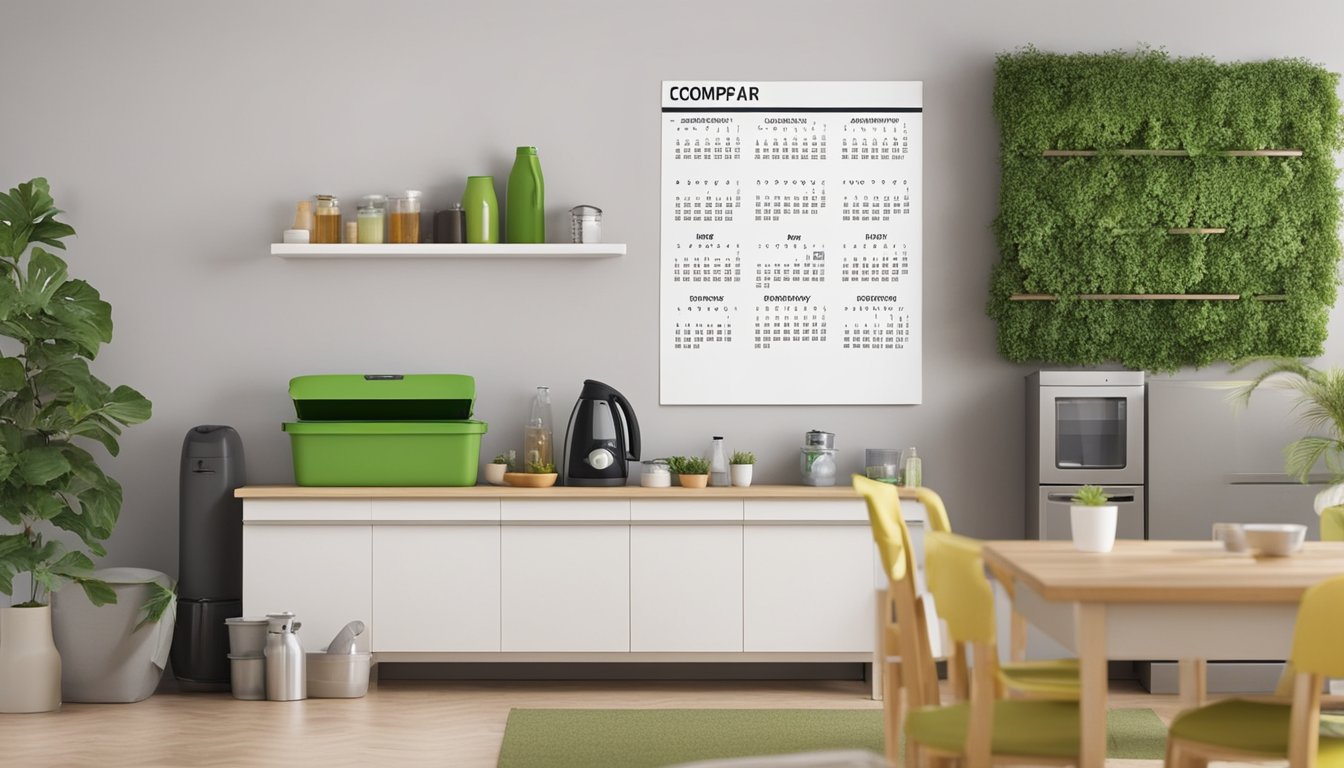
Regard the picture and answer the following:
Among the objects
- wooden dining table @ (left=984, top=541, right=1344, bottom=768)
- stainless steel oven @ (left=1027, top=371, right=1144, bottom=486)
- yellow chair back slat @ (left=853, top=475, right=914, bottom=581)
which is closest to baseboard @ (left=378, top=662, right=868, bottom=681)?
stainless steel oven @ (left=1027, top=371, right=1144, bottom=486)

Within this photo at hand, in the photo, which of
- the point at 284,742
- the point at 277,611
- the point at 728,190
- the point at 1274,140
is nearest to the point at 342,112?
the point at 728,190

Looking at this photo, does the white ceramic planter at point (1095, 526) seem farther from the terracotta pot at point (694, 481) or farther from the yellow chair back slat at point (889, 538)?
the terracotta pot at point (694, 481)

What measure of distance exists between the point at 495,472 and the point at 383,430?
0.50 metres

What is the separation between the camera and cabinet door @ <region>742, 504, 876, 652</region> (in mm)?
5016

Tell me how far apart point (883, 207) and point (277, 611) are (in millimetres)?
2950

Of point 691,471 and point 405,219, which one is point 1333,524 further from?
point 405,219

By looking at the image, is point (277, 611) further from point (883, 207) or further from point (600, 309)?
point (883, 207)

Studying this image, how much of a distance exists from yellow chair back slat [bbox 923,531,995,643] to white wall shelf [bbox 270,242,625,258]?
2.90m

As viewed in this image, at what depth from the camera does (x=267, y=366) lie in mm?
5426

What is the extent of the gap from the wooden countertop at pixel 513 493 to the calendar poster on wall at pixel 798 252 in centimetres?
54

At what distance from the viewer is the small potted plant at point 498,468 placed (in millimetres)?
5262

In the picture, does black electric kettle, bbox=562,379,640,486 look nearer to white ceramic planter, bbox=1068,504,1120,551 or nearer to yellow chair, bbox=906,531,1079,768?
white ceramic planter, bbox=1068,504,1120,551

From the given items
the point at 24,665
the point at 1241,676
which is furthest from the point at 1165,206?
the point at 24,665

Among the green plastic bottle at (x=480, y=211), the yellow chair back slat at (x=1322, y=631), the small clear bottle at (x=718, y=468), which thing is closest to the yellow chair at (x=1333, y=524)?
the yellow chair back slat at (x=1322, y=631)
